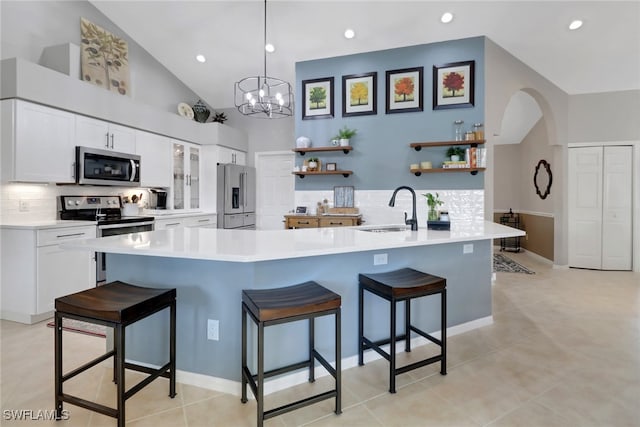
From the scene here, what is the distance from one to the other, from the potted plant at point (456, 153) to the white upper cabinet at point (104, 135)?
4.31m

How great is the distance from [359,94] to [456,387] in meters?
3.93

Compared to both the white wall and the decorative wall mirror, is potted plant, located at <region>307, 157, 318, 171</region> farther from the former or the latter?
the decorative wall mirror

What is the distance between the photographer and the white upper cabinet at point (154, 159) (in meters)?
4.66

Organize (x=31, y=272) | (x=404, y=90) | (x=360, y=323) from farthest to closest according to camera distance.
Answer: (x=404, y=90) → (x=31, y=272) → (x=360, y=323)

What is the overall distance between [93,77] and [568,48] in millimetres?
6201

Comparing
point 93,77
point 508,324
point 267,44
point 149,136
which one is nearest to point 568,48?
point 508,324

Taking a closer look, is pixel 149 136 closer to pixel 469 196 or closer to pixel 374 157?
pixel 374 157

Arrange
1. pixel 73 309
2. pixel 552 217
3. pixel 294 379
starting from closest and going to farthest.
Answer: pixel 73 309 → pixel 294 379 → pixel 552 217

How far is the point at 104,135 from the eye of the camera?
4070mm

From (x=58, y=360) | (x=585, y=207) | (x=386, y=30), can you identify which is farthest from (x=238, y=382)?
(x=585, y=207)

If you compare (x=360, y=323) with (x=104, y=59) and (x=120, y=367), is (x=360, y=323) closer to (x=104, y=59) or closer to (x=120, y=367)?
(x=120, y=367)

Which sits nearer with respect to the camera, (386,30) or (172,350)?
(172,350)

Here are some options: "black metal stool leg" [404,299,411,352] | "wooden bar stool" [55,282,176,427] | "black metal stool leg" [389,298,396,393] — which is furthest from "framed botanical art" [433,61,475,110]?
"wooden bar stool" [55,282,176,427]

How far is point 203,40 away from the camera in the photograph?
493 cm
